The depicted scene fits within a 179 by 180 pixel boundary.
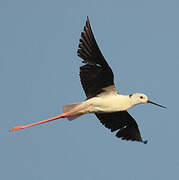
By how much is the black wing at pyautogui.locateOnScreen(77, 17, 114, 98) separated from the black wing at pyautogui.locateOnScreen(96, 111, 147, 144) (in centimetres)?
129

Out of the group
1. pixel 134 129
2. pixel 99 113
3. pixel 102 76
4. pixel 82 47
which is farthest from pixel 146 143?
pixel 82 47

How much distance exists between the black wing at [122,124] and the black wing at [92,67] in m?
1.29

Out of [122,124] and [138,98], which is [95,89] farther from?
[122,124]

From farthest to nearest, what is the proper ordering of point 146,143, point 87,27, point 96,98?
point 146,143, point 96,98, point 87,27

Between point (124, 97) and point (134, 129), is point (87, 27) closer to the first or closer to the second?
point (124, 97)

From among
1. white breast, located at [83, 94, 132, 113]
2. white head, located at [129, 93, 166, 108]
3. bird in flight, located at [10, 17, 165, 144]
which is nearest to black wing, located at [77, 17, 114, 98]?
bird in flight, located at [10, 17, 165, 144]

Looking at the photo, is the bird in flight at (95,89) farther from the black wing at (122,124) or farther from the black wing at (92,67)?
the black wing at (122,124)

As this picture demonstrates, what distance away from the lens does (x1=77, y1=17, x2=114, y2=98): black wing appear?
33.7ft

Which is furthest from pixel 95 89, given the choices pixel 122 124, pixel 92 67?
pixel 122 124

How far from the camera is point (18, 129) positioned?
11.4 m

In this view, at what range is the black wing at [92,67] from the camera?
10258 millimetres

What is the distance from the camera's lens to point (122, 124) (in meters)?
12.0

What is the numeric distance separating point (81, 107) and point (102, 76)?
0.87 meters

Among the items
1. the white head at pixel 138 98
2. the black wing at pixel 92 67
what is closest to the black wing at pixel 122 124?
the white head at pixel 138 98
